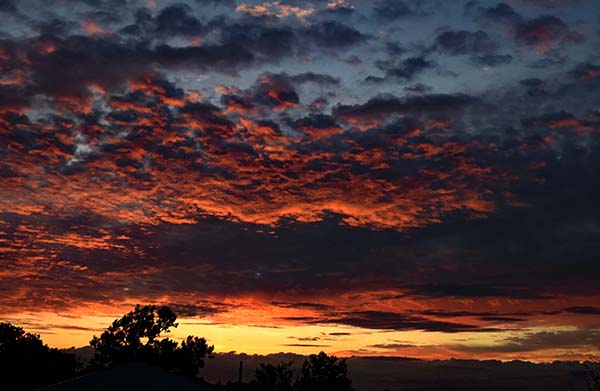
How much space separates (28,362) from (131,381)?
38894mm

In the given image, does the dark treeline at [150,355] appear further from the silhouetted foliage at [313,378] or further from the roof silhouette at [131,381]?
the roof silhouette at [131,381]

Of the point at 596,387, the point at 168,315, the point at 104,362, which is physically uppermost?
the point at 168,315

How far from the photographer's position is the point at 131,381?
82.4 feet

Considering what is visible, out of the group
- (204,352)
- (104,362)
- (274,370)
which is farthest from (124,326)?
(274,370)

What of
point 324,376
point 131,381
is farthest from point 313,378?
point 131,381

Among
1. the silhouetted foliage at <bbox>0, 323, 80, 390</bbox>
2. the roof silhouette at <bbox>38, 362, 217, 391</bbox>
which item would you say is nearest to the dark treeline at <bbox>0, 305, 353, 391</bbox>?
the silhouetted foliage at <bbox>0, 323, 80, 390</bbox>

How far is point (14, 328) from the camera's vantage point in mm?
63688

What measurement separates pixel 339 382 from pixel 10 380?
2910 cm

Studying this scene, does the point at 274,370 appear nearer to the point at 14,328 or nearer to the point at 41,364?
the point at 41,364

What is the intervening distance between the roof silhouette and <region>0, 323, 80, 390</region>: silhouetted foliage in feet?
113

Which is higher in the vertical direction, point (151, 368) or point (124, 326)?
point (124, 326)

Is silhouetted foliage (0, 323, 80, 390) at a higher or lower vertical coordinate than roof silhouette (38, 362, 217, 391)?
higher

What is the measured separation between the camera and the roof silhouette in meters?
24.5

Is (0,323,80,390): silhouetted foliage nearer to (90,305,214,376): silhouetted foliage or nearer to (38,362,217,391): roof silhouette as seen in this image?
(90,305,214,376): silhouetted foliage
